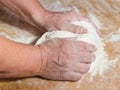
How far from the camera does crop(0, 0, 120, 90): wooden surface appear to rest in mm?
899

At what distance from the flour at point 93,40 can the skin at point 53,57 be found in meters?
0.02

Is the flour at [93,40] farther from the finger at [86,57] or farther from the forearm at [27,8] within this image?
the forearm at [27,8]

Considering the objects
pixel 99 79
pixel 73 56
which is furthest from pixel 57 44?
pixel 99 79

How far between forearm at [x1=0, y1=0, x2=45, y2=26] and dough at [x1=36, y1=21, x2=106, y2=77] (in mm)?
138

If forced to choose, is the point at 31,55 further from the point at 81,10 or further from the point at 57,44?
the point at 81,10

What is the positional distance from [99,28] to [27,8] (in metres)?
0.33

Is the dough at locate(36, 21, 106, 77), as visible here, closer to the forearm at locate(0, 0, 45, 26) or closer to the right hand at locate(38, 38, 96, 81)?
the right hand at locate(38, 38, 96, 81)

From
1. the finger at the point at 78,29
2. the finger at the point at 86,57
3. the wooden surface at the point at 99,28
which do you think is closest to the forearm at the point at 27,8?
the wooden surface at the point at 99,28

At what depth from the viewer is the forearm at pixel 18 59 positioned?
0.75 metres

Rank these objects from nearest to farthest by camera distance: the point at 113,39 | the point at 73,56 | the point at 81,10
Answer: the point at 73,56 < the point at 113,39 < the point at 81,10

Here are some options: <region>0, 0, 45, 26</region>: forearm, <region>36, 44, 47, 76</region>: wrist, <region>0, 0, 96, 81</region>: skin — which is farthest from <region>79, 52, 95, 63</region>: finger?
<region>0, 0, 45, 26</region>: forearm

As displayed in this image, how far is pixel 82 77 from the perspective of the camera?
0.91 metres

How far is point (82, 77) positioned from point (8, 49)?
312 millimetres

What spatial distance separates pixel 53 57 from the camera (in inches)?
34.7
